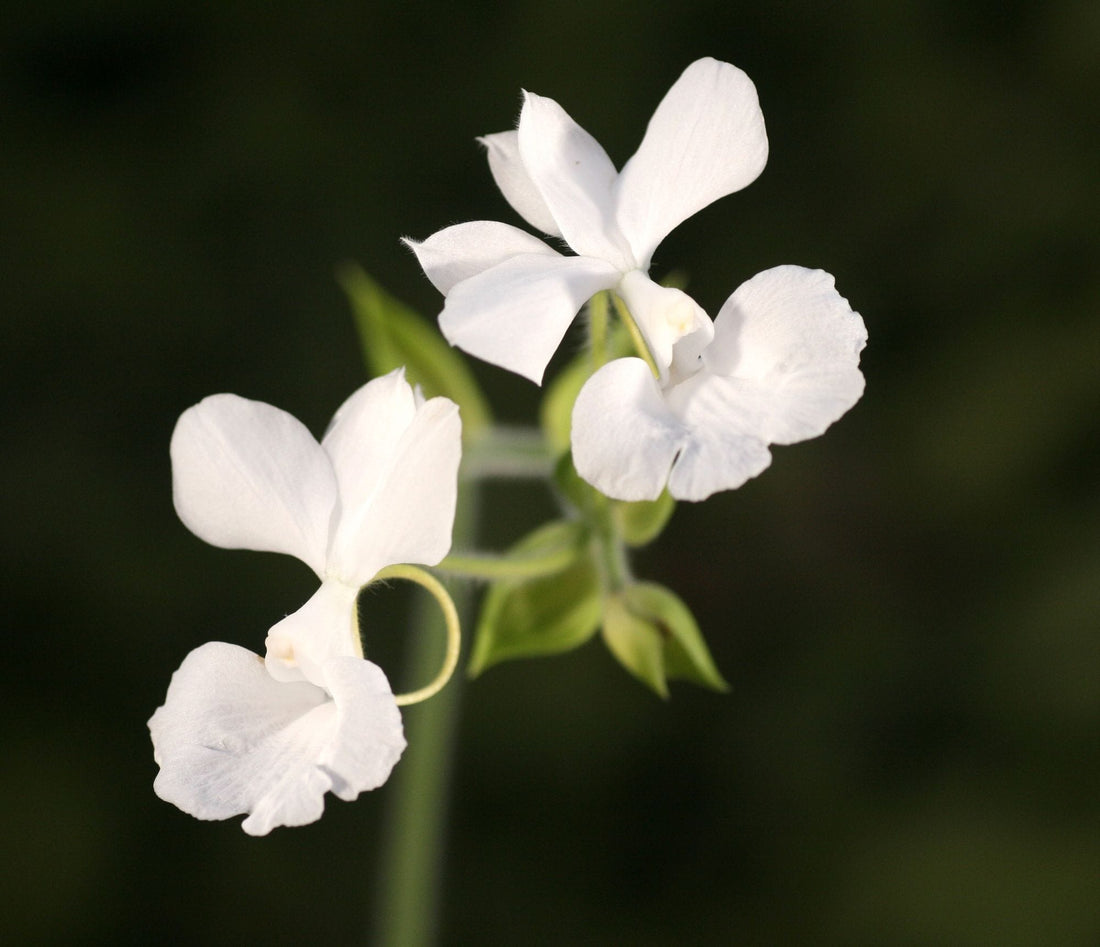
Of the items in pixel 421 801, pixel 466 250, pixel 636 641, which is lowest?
pixel 421 801

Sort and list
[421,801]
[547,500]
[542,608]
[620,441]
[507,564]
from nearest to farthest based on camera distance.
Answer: [620,441]
[507,564]
[542,608]
[421,801]
[547,500]

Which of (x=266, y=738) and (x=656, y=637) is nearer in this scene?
(x=266, y=738)

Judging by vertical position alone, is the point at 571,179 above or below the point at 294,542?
above

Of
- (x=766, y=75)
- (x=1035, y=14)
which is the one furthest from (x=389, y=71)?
(x=1035, y=14)

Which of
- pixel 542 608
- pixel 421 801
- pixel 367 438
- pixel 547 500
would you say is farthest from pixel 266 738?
pixel 547 500

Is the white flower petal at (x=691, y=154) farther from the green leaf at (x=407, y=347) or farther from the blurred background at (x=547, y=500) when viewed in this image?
the blurred background at (x=547, y=500)

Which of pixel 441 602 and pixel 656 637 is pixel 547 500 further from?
pixel 441 602

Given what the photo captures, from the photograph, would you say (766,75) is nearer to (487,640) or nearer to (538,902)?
(487,640)

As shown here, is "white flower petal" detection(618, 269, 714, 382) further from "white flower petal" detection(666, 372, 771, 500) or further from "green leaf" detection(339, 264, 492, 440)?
"green leaf" detection(339, 264, 492, 440)

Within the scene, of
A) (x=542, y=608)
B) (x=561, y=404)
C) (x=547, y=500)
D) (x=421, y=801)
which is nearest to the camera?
(x=542, y=608)
